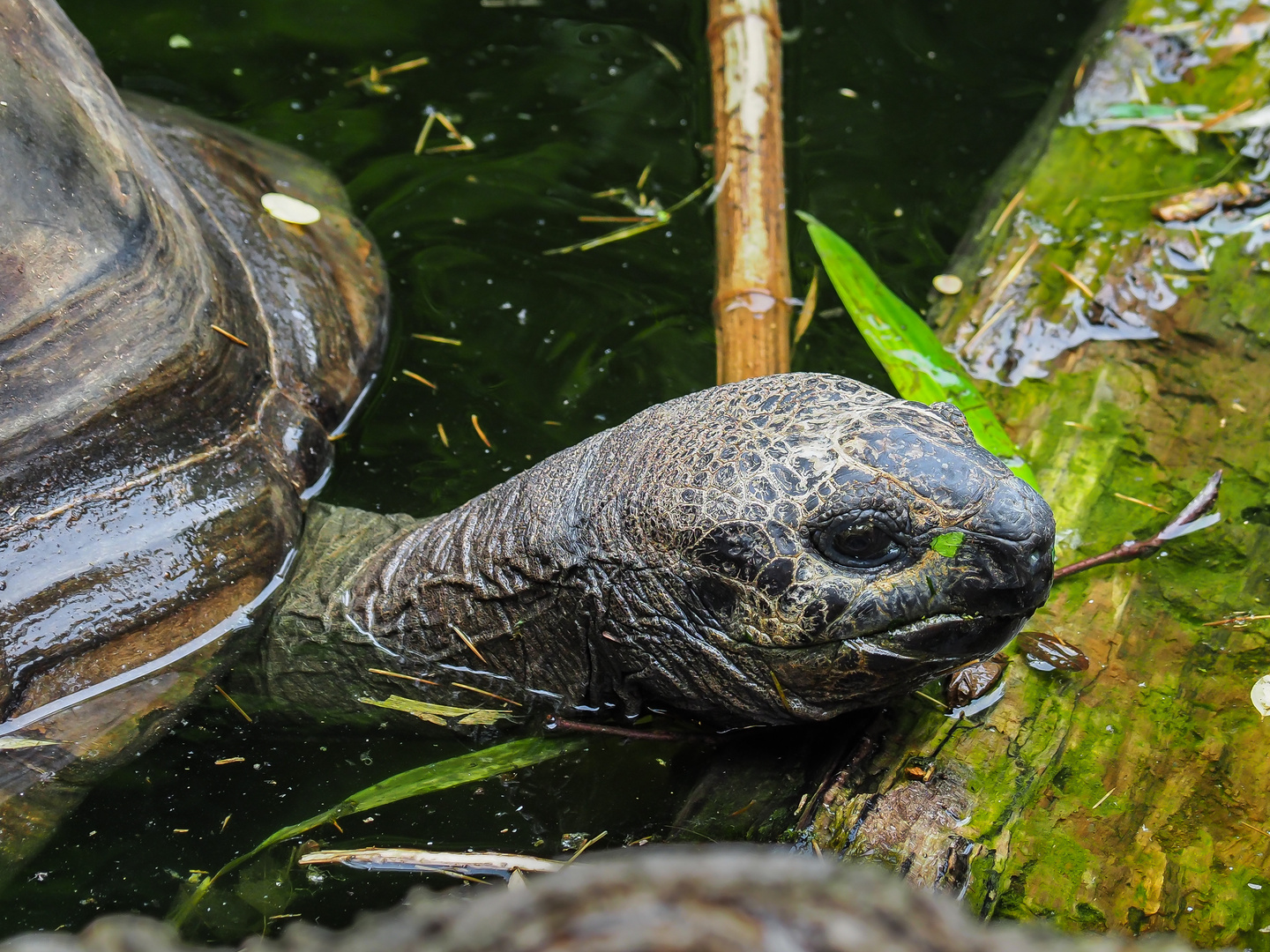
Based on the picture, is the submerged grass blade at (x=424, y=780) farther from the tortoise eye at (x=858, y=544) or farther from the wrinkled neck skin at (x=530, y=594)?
the tortoise eye at (x=858, y=544)

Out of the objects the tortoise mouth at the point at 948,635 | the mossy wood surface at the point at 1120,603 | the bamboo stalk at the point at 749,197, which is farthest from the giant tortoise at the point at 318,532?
the bamboo stalk at the point at 749,197

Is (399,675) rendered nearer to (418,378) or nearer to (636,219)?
(418,378)

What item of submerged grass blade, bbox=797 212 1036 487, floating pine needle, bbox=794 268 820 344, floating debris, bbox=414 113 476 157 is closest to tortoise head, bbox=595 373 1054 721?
submerged grass blade, bbox=797 212 1036 487

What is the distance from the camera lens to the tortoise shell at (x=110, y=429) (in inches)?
119

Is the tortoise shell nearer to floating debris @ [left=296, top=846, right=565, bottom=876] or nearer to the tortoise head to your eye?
floating debris @ [left=296, top=846, right=565, bottom=876]

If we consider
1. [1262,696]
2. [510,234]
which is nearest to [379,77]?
[510,234]

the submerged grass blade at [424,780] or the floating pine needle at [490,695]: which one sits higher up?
the submerged grass blade at [424,780]

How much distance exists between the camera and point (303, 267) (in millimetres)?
4371

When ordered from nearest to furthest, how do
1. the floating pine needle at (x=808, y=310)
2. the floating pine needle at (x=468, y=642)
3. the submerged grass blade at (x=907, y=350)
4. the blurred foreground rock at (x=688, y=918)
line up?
the blurred foreground rock at (x=688, y=918)
the floating pine needle at (x=468, y=642)
the submerged grass blade at (x=907, y=350)
the floating pine needle at (x=808, y=310)

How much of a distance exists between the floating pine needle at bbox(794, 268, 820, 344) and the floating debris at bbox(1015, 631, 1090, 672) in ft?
6.74

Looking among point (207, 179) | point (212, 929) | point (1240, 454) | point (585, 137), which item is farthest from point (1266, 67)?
point (212, 929)

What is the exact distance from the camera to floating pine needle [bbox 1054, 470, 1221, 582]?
325 centimetres

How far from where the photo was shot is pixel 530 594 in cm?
316

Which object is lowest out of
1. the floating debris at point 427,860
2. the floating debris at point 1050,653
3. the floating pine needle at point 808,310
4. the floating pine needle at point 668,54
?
the floating pine needle at point 808,310
